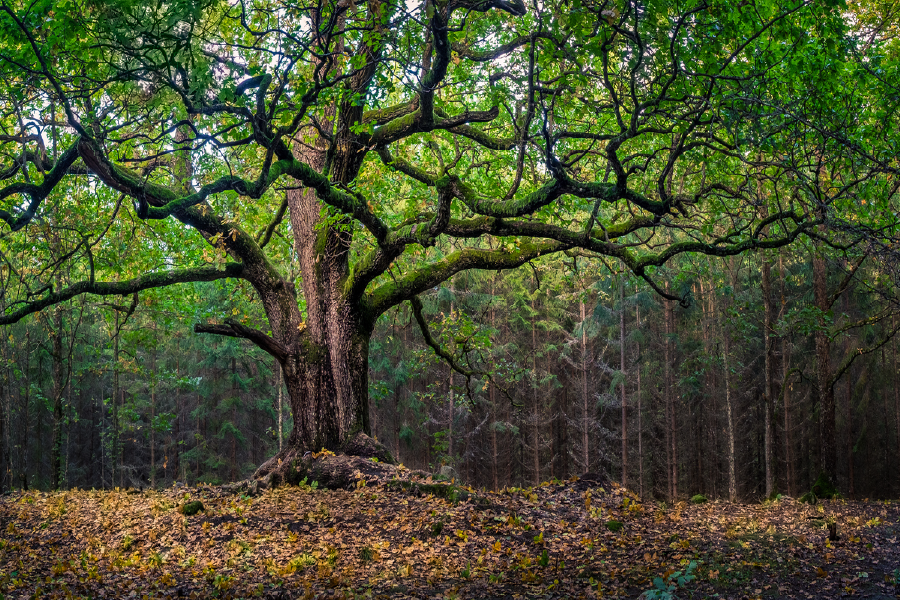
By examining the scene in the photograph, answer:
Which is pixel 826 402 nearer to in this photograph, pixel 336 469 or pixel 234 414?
pixel 336 469

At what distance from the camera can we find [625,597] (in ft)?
16.8

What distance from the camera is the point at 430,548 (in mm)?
6641

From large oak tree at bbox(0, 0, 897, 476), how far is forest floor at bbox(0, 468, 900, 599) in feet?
7.52

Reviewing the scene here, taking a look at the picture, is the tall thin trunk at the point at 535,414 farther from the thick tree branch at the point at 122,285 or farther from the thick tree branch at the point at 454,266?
the thick tree branch at the point at 122,285

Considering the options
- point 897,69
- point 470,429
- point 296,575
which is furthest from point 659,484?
point 296,575

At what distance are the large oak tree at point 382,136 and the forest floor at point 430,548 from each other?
229 cm

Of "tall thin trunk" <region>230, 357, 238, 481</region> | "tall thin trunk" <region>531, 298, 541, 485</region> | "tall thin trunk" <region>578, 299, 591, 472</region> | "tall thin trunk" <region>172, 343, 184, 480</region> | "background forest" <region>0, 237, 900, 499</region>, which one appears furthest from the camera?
"tall thin trunk" <region>172, 343, 184, 480</region>

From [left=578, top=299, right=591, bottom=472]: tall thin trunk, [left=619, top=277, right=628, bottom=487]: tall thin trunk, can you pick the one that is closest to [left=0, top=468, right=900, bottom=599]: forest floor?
[left=619, top=277, right=628, bottom=487]: tall thin trunk

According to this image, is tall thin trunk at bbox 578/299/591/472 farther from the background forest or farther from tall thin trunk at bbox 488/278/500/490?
tall thin trunk at bbox 488/278/500/490

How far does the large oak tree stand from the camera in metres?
5.68

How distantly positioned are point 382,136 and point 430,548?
5.83 metres

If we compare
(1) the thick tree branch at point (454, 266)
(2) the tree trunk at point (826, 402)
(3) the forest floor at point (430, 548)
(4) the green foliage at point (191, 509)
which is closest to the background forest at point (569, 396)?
(2) the tree trunk at point (826, 402)

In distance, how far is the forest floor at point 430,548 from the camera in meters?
5.51

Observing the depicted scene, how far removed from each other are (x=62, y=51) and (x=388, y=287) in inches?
215
